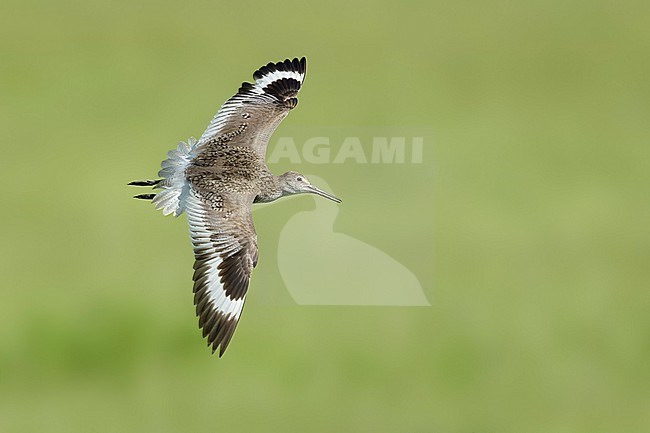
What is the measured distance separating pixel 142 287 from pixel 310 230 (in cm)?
187

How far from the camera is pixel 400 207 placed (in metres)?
14.9

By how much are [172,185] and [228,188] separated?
0.39 metres

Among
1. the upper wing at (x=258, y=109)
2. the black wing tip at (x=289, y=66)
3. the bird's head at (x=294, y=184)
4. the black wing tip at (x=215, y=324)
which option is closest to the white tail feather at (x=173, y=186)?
the upper wing at (x=258, y=109)

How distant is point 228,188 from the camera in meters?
7.60

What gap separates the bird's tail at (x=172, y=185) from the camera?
25.5ft

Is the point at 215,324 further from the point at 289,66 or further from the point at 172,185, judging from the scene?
the point at 289,66

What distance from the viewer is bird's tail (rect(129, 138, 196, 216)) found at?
7.76m

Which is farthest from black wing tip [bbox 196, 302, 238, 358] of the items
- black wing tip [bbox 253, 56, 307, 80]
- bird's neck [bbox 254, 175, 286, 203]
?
black wing tip [bbox 253, 56, 307, 80]

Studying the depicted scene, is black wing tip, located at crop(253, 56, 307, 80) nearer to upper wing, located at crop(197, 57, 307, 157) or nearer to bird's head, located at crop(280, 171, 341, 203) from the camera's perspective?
upper wing, located at crop(197, 57, 307, 157)

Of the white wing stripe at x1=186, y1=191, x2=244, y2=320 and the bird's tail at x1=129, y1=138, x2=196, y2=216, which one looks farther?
the bird's tail at x1=129, y1=138, x2=196, y2=216

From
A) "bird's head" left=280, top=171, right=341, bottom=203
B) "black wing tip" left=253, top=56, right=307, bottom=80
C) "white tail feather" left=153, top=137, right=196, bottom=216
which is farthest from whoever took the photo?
"black wing tip" left=253, top=56, right=307, bottom=80

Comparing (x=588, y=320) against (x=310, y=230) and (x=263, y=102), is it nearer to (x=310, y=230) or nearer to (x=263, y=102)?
(x=310, y=230)

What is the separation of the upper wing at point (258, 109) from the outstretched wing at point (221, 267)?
0.83 metres

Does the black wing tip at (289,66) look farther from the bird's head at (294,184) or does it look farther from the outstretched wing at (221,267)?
the outstretched wing at (221,267)
